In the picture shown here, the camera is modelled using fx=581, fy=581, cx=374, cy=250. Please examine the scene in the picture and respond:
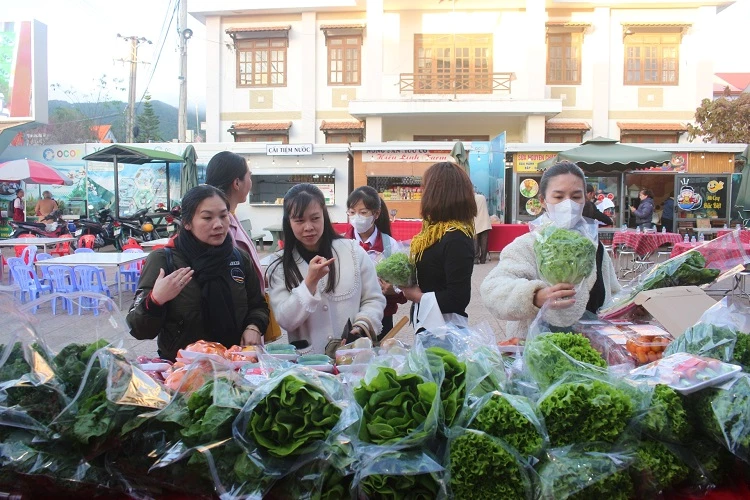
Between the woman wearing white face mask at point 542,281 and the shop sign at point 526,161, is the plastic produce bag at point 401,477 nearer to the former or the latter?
the woman wearing white face mask at point 542,281

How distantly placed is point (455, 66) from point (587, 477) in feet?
78.7

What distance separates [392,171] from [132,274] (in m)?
10.3

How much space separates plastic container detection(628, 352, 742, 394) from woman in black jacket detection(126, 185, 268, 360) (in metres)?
1.78

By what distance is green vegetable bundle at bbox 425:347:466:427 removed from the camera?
1538mm

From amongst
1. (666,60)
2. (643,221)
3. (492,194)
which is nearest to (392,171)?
(492,194)

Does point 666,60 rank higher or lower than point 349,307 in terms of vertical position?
higher

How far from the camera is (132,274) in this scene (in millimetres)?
9578

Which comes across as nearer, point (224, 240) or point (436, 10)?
point (224, 240)

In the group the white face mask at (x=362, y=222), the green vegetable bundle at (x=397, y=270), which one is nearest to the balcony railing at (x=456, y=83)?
the white face mask at (x=362, y=222)

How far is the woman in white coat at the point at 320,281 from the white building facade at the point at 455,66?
1970 centimetres

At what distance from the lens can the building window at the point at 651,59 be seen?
23.4 metres

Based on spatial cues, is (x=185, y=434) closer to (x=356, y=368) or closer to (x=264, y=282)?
(x=356, y=368)

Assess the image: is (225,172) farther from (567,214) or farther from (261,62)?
(261,62)

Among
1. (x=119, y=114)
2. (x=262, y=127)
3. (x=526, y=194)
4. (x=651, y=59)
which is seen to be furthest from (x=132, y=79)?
(x=651, y=59)
